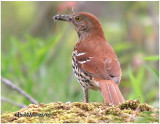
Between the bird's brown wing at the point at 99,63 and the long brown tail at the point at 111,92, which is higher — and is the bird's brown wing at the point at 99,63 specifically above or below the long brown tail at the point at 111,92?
above

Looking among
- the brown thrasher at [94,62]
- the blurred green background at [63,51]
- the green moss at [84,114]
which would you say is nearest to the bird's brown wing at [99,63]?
the brown thrasher at [94,62]

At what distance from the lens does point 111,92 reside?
387cm

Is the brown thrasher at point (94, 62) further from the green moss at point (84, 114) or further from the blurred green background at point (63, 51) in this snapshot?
the green moss at point (84, 114)

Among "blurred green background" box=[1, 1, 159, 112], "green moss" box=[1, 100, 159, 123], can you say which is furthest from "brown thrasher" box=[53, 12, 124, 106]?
"green moss" box=[1, 100, 159, 123]

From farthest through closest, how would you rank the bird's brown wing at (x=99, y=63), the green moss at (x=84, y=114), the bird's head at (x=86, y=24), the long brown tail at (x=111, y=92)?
the bird's head at (x=86, y=24) < the bird's brown wing at (x=99, y=63) < the long brown tail at (x=111, y=92) < the green moss at (x=84, y=114)

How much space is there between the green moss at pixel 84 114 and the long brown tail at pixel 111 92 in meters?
0.51

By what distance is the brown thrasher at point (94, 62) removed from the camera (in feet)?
13.8

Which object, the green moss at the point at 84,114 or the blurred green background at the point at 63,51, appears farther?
the blurred green background at the point at 63,51

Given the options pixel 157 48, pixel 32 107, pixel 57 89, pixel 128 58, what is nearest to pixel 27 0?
pixel 128 58

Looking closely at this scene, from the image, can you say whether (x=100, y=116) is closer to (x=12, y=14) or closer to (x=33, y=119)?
(x=33, y=119)

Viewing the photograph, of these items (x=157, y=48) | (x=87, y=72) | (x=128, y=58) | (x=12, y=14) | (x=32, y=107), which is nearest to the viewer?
(x=32, y=107)

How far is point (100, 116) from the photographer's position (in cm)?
276

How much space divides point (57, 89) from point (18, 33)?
5.88 metres

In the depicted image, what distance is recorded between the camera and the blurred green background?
19.2 ft
